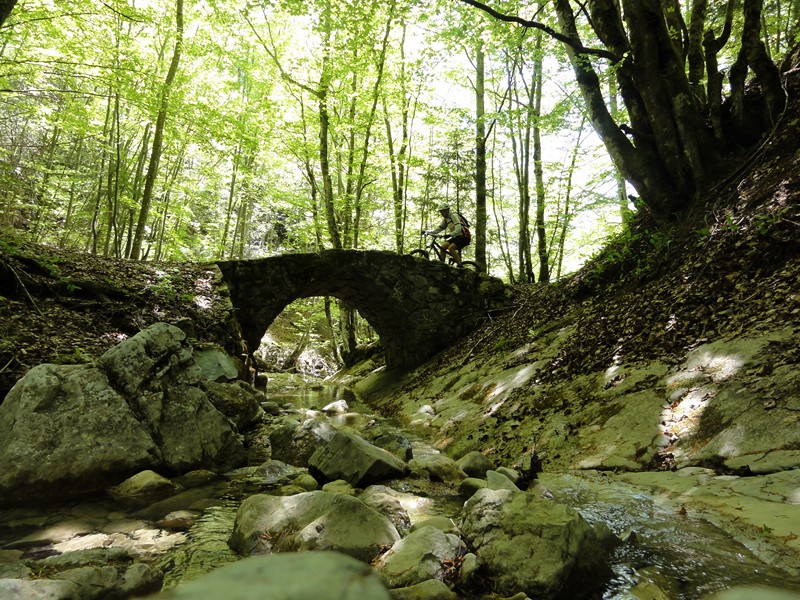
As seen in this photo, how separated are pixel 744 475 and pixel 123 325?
8.39m

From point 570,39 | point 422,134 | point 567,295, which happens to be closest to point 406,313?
point 567,295

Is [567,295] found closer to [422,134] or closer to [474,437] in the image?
[474,437]

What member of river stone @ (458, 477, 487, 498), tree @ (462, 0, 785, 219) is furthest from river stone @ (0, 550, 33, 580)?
tree @ (462, 0, 785, 219)

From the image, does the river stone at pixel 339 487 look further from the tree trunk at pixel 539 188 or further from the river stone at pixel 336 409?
the tree trunk at pixel 539 188

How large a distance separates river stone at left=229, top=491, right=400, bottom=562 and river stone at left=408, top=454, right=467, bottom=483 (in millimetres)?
1817

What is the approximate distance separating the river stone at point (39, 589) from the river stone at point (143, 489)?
6.75 feet

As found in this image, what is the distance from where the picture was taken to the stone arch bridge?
39.0 ft

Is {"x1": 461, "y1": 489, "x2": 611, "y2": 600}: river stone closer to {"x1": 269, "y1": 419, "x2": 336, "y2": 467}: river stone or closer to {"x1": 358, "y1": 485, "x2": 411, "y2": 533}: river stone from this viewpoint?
{"x1": 358, "y1": 485, "x2": 411, "y2": 533}: river stone

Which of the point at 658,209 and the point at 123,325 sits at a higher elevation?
the point at 658,209

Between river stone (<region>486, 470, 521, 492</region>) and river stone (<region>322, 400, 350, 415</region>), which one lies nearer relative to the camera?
river stone (<region>486, 470, 521, 492</region>)

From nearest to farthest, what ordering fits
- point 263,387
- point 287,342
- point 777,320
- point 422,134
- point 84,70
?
point 777,320 < point 84,70 < point 263,387 < point 422,134 < point 287,342

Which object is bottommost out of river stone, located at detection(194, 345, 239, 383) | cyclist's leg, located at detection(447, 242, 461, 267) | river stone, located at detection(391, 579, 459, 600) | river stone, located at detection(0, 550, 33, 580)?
river stone, located at detection(0, 550, 33, 580)

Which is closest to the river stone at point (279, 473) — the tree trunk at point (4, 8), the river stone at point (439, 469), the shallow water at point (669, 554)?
the river stone at point (439, 469)

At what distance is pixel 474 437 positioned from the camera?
6.32m
